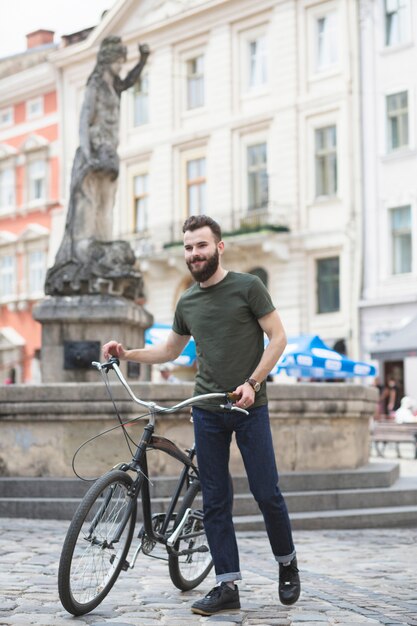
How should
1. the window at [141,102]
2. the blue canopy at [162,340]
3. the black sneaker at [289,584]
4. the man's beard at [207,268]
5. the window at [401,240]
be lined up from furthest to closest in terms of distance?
the window at [141,102], the window at [401,240], the blue canopy at [162,340], the black sneaker at [289,584], the man's beard at [207,268]

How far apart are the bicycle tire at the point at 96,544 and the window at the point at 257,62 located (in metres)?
29.9

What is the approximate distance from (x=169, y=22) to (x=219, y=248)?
106 feet

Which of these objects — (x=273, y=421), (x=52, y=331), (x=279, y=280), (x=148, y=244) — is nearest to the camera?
(x=273, y=421)

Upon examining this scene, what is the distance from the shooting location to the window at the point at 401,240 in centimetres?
3033

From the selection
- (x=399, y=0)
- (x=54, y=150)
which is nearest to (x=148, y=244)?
(x=54, y=150)

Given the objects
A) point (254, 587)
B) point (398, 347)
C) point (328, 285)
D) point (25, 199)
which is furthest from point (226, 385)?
point (25, 199)

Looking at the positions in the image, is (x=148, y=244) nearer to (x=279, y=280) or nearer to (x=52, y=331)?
(x=279, y=280)

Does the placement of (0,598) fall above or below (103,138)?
below

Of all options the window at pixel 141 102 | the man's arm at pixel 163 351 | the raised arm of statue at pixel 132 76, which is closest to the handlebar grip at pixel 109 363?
the man's arm at pixel 163 351

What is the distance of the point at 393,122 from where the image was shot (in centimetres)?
3077

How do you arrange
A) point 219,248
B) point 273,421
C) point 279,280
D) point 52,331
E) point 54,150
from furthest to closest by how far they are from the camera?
1. point 54,150
2. point 279,280
3. point 52,331
4. point 273,421
5. point 219,248

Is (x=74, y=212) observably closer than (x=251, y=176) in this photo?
Yes

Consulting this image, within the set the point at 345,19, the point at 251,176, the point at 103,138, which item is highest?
the point at 345,19

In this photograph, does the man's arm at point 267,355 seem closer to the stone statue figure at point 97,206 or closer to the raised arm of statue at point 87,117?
the stone statue figure at point 97,206
